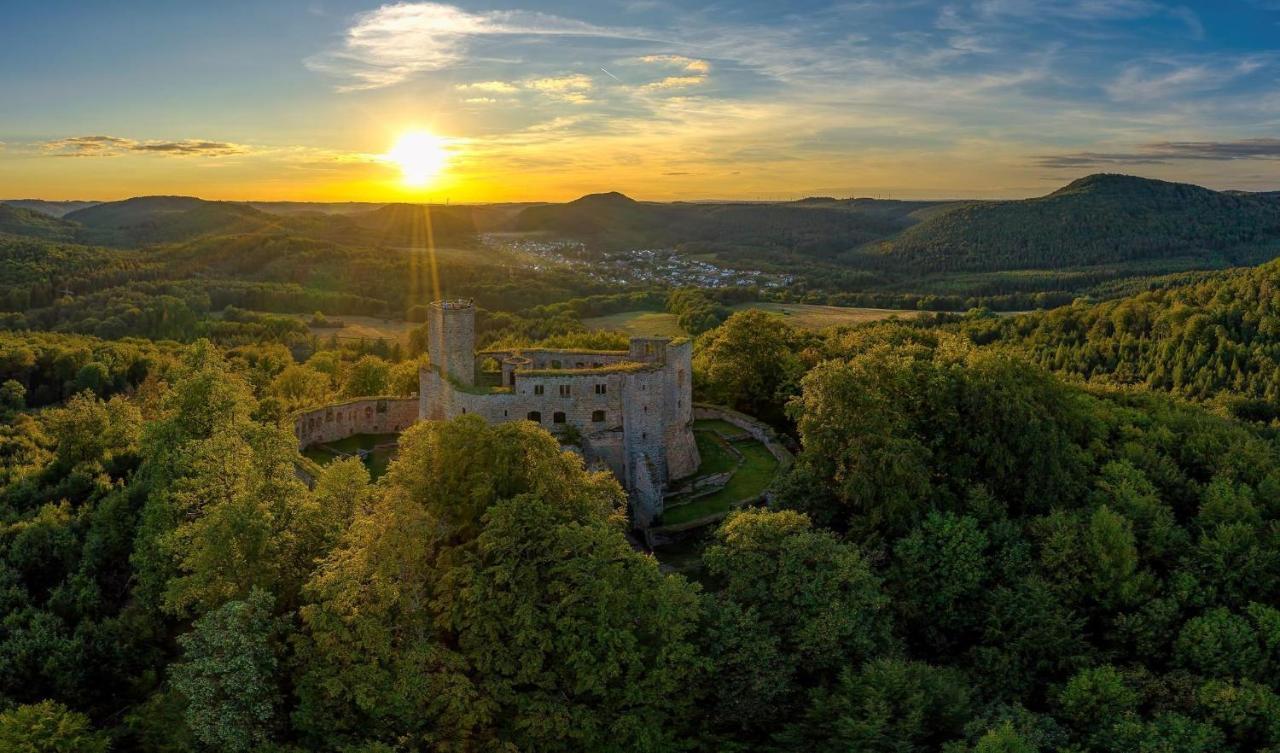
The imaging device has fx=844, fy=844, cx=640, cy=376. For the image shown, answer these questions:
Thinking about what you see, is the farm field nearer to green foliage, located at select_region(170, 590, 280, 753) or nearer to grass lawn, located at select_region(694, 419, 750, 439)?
grass lawn, located at select_region(694, 419, 750, 439)

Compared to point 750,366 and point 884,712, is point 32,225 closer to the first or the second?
point 750,366

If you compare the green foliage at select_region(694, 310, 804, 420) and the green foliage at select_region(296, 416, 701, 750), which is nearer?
the green foliage at select_region(296, 416, 701, 750)

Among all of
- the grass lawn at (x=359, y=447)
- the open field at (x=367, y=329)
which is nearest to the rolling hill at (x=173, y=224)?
the open field at (x=367, y=329)

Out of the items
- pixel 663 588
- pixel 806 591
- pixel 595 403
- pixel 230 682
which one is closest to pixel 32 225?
pixel 595 403

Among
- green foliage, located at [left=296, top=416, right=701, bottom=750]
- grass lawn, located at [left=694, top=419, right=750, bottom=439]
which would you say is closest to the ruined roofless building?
grass lawn, located at [left=694, top=419, right=750, bottom=439]

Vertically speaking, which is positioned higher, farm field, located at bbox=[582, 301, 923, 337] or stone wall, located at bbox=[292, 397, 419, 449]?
farm field, located at bbox=[582, 301, 923, 337]

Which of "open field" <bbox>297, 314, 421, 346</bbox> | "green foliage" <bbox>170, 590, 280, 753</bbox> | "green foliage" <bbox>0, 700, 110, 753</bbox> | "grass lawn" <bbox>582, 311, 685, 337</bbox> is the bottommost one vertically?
"green foliage" <bbox>0, 700, 110, 753</bbox>

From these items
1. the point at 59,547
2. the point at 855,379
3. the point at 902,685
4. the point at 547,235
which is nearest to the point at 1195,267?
the point at 547,235

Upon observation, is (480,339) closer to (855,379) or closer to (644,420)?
(644,420)
